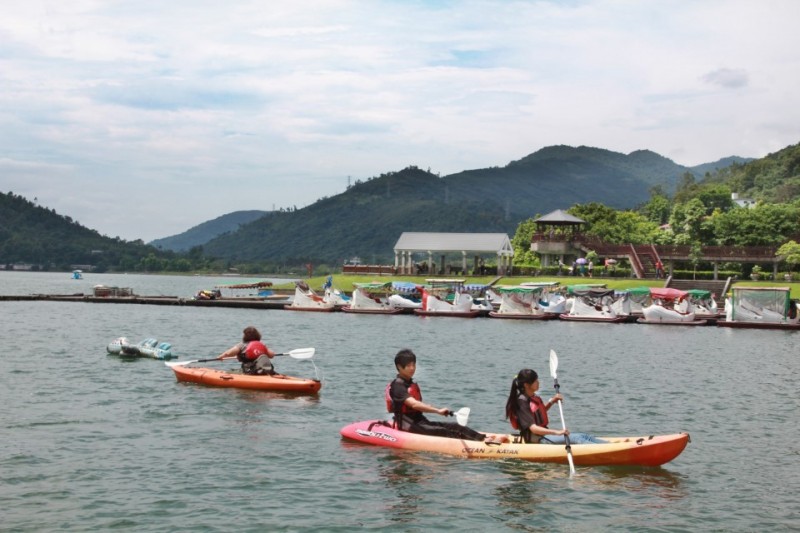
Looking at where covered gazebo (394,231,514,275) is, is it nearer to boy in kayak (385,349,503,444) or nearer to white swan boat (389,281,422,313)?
white swan boat (389,281,422,313)

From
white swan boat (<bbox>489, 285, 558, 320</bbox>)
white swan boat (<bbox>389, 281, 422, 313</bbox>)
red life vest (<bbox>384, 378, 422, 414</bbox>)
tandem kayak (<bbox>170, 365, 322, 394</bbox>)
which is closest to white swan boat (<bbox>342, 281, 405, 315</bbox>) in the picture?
white swan boat (<bbox>389, 281, 422, 313</bbox>)

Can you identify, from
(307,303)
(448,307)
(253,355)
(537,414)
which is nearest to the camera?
(537,414)

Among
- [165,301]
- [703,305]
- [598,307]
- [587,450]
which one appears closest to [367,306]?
[598,307]

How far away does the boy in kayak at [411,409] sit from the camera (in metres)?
20.8

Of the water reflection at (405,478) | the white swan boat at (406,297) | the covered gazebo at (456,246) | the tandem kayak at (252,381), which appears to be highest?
the covered gazebo at (456,246)

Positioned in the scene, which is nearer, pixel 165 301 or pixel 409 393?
pixel 409 393

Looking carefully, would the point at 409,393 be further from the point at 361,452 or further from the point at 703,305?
the point at 703,305

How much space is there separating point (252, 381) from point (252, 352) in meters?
1.12

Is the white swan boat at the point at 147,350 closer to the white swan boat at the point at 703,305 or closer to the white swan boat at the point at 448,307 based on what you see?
the white swan boat at the point at 448,307

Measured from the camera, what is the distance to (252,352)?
31.0 m

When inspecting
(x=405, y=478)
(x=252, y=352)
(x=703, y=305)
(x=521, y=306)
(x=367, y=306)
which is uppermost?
(x=703, y=305)

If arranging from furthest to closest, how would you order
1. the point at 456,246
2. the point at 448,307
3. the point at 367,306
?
the point at 456,246 < the point at 367,306 < the point at 448,307

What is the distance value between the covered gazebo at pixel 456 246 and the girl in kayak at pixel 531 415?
91.1 metres

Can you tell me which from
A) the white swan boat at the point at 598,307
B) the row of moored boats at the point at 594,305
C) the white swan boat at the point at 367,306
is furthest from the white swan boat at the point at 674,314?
the white swan boat at the point at 367,306
